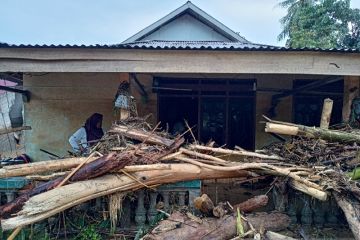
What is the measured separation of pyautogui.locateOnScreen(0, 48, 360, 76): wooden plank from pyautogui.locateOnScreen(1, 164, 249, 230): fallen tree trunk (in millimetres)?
1674

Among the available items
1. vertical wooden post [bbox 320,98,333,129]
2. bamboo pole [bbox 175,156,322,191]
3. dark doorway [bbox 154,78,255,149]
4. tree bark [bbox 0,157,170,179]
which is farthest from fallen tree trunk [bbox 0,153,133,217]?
dark doorway [bbox 154,78,255,149]

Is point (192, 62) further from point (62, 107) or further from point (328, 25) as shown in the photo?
point (328, 25)

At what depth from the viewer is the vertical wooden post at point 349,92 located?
5891 millimetres

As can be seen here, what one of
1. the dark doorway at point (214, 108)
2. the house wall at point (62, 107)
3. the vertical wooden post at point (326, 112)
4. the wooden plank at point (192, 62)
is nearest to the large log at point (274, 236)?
the vertical wooden post at point (326, 112)

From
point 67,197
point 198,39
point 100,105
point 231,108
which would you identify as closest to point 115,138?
point 67,197

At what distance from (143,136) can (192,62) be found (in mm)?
1443

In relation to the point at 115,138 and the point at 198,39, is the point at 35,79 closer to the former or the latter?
the point at 115,138

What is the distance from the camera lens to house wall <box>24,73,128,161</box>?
26.9 ft

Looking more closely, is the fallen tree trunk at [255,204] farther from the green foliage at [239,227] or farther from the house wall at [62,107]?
the house wall at [62,107]

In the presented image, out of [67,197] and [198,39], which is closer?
[67,197]

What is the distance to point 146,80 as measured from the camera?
27.3 ft

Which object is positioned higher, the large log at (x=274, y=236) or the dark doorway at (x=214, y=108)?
A: the dark doorway at (x=214, y=108)

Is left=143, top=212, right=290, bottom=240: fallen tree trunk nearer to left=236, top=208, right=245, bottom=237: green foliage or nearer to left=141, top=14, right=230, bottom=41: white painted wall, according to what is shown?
left=236, top=208, right=245, bottom=237: green foliage

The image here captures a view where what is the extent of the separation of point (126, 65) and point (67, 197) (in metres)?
2.36
